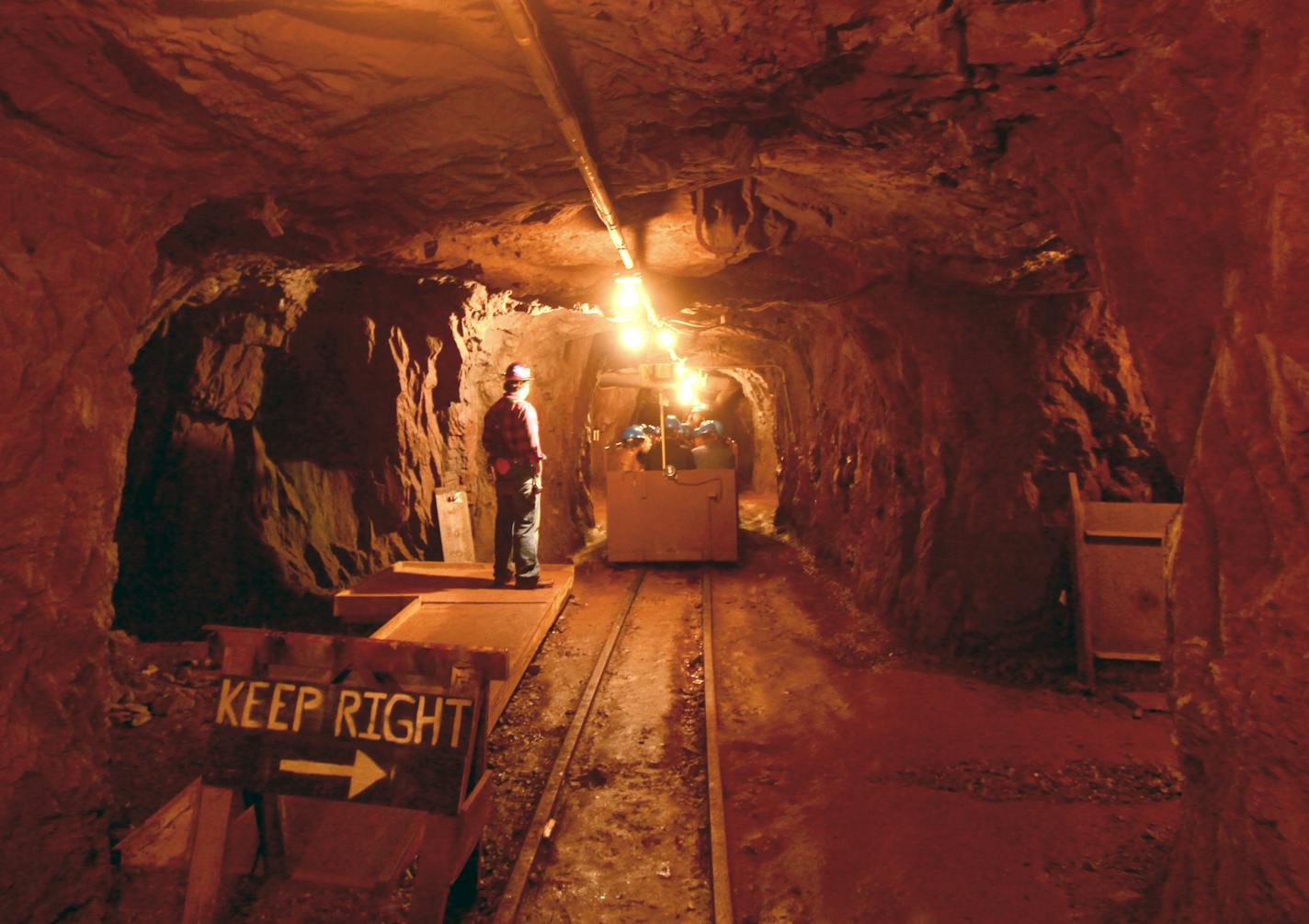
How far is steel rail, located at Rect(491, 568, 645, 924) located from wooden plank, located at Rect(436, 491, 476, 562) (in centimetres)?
211

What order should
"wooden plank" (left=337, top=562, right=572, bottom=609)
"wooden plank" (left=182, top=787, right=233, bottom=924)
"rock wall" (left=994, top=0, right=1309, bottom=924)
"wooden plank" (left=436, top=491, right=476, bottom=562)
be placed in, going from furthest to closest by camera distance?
"wooden plank" (left=436, top=491, right=476, bottom=562) → "wooden plank" (left=337, top=562, right=572, bottom=609) → "wooden plank" (left=182, top=787, right=233, bottom=924) → "rock wall" (left=994, top=0, right=1309, bottom=924)

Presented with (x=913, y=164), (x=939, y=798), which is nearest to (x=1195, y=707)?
(x=939, y=798)

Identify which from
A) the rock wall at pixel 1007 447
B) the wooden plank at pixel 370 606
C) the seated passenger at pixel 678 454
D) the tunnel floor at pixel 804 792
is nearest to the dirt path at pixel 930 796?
the tunnel floor at pixel 804 792

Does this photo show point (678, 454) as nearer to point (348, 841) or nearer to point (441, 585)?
point (441, 585)

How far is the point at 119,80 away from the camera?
2799 millimetres

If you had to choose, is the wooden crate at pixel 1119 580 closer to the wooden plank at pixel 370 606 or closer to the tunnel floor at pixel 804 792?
the tunnel floor at pixel 804 792

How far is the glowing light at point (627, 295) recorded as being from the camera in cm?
729

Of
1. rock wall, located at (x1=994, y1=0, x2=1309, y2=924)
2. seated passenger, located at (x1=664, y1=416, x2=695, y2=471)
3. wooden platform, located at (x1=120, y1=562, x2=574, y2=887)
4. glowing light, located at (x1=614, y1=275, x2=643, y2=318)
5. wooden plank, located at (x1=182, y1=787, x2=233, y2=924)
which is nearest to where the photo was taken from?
rock wall, located at (x1=994, y1=0, x2=1309, y2=924)

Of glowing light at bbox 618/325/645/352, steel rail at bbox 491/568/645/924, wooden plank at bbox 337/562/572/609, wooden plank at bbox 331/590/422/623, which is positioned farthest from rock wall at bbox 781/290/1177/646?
wooden plank at bbox 331/590/422/623

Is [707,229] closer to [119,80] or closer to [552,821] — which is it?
[119,80]

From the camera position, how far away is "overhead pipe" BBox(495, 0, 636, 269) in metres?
2.62

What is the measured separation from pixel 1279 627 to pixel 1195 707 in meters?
0.53

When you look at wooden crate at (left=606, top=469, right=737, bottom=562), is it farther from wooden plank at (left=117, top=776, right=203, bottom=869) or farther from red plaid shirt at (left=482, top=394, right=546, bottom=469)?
wooden plank at (left=117, top=776, right=203, bottom=869)

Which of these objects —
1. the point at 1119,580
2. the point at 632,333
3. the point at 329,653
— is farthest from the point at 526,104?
the point at 632,333
